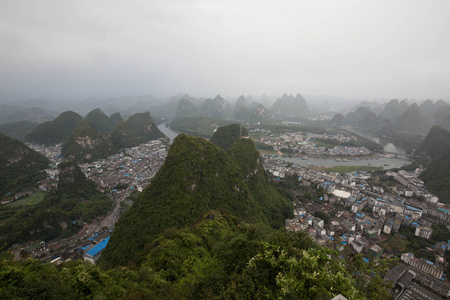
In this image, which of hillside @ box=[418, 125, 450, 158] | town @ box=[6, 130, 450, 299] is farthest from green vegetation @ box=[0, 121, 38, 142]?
hillside @ box=[418, 125, 450, 158]

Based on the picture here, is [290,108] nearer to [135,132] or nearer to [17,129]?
[135,132]

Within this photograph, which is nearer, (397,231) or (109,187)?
(397,231)

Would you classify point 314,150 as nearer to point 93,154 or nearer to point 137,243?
point 137,243

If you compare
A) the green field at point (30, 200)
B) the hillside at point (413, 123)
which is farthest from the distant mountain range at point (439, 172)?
the green field at point (30, 200)

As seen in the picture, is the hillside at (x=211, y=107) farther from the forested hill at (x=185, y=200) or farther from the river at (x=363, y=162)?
the forested hill at (x=185, y=200)

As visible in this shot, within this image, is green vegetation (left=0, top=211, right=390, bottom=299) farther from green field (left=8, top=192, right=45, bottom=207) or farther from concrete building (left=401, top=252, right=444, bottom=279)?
green field (left=8, top=192, right=45, bottom=207)

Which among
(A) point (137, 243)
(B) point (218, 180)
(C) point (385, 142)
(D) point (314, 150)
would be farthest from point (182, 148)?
(C) point (385, 142)
